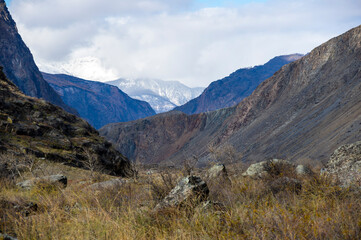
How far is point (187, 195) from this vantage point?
14.2ft

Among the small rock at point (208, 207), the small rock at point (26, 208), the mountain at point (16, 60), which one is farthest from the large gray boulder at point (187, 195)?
the mountain at point (16, 60)

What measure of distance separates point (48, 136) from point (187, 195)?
3013cm

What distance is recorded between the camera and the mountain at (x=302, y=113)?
54688 millimetres

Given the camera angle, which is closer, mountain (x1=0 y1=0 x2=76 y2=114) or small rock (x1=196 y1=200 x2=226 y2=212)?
small rock (x1=196 y1=200 x2=226 y2=212)

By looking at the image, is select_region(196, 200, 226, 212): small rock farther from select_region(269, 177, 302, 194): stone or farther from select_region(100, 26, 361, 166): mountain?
select_region(100, 26, 361, 166): mountain

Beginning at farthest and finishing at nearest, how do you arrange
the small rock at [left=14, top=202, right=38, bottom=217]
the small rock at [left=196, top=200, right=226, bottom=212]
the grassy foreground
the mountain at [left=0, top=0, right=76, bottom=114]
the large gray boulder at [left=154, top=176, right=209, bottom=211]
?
the mountain at [left=0, top=0, right=76, bottom=114], the small rock at [left=14, top=202, right=38, bottom=217], the large gray boulder at [left=154, top=176, right=209, bottom=211], the small rock at [left=196, top=200, right=226, bottom=212], the grassy foreground

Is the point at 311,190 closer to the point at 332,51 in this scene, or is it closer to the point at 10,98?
the point at 10,98

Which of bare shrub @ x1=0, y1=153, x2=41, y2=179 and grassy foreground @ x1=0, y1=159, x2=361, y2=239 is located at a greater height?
bare shrub @ x1=0, y1=153, x2=41, y2=179

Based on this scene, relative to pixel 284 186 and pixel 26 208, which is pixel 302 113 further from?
pixel 26 208

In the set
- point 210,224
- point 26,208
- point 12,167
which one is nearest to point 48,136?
point 12,167

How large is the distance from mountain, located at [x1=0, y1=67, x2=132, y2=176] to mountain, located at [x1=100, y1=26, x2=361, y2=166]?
894cm

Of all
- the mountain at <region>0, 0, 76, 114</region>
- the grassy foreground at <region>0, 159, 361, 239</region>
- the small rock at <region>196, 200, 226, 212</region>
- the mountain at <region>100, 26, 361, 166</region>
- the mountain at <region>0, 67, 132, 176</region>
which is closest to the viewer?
the grassy foreground at <region>0, 159, 361, 239</region>

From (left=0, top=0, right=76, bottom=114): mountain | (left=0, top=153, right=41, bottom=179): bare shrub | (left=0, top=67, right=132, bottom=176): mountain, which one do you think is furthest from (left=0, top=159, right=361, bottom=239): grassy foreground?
(left=0, top=0, right=76, bottom=114): mountain

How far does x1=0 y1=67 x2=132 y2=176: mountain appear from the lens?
83.7 feet
